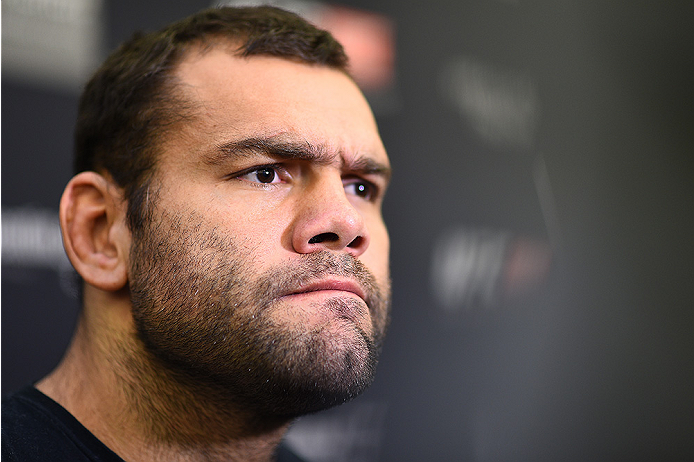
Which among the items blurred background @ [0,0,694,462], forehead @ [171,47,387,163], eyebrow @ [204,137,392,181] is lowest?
blurred background @ [0,0,694,462]

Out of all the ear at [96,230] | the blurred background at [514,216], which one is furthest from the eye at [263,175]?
the blurred background at [514,216]

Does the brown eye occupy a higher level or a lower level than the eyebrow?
lower

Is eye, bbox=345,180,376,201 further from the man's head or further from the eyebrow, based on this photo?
the eyebrow

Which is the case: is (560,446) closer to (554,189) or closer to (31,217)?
(554,189)

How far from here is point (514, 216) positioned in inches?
84.2

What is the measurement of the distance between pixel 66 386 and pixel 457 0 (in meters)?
1.79

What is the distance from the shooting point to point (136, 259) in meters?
0.95

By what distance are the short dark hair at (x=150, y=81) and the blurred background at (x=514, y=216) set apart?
0.38m

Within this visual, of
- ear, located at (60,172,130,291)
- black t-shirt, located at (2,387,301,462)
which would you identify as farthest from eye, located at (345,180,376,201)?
black t-shirt, located at (2,387,301,462)

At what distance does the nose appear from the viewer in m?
A: 0.90

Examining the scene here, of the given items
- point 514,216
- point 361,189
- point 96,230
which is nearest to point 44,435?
point 96,230

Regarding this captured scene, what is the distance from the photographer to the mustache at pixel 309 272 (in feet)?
2.85

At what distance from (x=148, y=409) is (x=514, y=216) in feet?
5.20

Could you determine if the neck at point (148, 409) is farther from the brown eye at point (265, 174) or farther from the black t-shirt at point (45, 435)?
the brown eye at point (265, 174)
